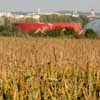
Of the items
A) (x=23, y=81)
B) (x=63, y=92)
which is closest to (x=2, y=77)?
(x=23, y=81)

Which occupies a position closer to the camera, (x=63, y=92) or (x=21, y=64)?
(x=63, y=92)

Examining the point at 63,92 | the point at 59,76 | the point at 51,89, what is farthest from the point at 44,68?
the point at 63,92

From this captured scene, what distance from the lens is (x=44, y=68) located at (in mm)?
4270

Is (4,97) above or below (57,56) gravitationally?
below

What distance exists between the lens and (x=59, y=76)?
4266mm

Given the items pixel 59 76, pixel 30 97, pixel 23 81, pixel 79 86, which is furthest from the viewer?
pixel 59 76

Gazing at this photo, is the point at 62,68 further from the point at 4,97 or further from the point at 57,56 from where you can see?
the point at 4,97

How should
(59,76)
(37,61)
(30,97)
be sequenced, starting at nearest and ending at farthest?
(30,97) < (59,76) < (37,61)

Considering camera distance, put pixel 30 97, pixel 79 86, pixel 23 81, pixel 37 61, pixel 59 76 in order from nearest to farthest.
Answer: pixel 30 97 < pixel 79 86 < pixel 23 81 < pixel 59 76 < pixel 37 61

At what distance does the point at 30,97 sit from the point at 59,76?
94 cm


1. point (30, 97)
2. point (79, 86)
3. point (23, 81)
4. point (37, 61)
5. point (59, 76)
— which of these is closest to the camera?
point (30, 97)

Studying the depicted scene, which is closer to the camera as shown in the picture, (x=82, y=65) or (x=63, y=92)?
(x=63, y=92)

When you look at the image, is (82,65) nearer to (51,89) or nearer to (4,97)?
(51,89)

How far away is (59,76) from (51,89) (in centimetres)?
47
